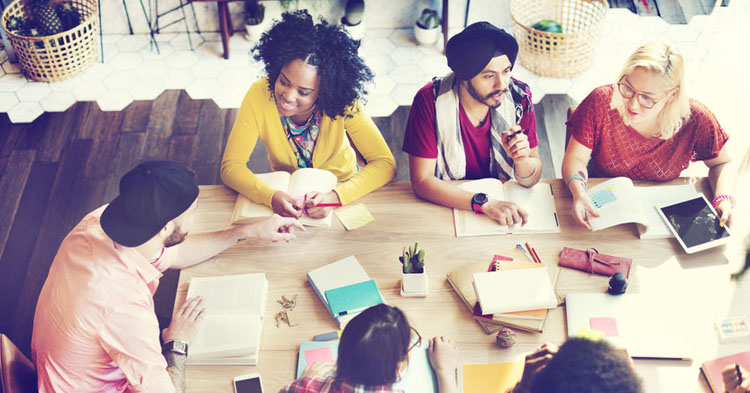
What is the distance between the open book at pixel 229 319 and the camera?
1679 millimetres

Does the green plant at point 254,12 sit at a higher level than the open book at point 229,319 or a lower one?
lower

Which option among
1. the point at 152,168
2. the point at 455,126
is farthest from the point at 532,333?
the point at 152,168

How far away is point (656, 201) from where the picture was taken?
6.77ft

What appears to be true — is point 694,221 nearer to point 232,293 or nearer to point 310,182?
point 310,182

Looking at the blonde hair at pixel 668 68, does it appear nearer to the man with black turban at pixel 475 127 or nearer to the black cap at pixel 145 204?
the man with black turban at pixel 475 127

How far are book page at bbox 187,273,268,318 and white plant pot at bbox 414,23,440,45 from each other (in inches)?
107

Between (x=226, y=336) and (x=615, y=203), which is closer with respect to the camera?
(x=226, y=336)

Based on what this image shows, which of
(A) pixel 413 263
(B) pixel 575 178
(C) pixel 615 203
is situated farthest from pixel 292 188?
(C) pixel 615 203

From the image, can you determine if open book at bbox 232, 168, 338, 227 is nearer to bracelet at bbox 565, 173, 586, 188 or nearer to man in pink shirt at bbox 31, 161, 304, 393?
man in pink shirt at bbox 31, 161, 304, 393

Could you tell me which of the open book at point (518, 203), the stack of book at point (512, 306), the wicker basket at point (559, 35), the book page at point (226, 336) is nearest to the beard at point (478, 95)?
the open book at point (518, 203)

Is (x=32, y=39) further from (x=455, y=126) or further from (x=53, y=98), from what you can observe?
(x=455, y=126)

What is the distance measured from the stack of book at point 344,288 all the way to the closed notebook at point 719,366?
887 millimetres

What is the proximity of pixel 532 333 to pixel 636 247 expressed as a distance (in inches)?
19.3

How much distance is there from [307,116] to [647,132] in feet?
4.00
